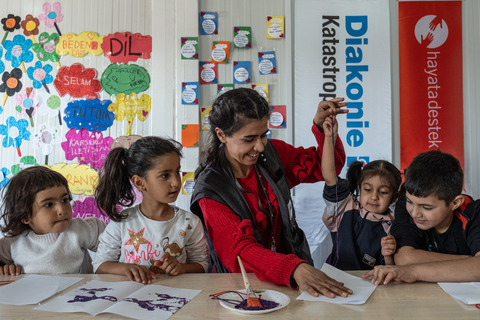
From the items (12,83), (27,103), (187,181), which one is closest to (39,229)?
(187,181)

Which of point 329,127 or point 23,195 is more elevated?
point 329,127

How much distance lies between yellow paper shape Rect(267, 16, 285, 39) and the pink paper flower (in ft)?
4.87

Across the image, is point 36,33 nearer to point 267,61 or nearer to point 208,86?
point 208,86

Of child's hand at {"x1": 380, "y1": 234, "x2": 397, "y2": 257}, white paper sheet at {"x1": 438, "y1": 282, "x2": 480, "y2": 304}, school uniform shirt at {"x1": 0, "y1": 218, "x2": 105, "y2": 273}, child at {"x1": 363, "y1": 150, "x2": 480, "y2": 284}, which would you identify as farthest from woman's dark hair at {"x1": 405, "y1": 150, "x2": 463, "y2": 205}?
school uniform shirt at {"x1": 0, "y1": 218, "x2": 105, "y2": 273}

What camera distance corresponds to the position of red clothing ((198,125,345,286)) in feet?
3.87

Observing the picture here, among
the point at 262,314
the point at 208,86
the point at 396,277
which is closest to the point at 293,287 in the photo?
the point at 262,314

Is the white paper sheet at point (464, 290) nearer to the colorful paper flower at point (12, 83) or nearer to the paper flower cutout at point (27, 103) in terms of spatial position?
the paper flower cutout at point (27, 103)

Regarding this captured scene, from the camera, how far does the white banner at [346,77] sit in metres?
2.86

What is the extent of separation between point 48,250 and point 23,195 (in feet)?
0.76

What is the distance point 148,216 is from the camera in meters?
1.62

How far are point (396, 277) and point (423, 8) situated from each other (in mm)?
2341

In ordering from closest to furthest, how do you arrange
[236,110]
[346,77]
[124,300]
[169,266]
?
1. [124,300]
2. [169,266]
3. [236,110]
4. [346,77]

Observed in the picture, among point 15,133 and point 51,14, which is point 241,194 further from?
point 51,14

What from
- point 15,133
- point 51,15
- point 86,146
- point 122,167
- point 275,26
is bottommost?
point 122,167
